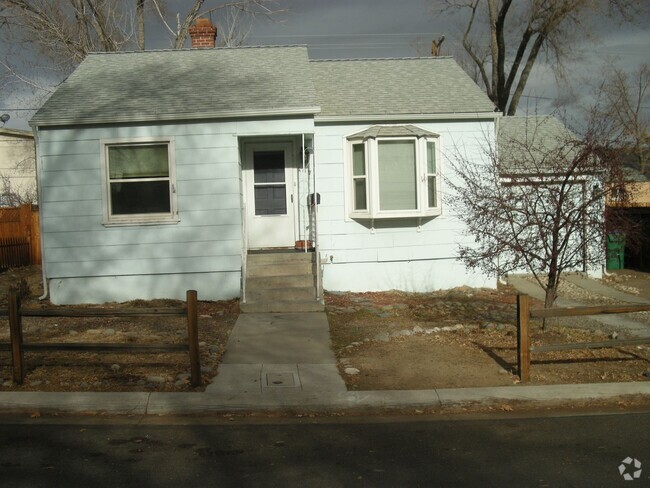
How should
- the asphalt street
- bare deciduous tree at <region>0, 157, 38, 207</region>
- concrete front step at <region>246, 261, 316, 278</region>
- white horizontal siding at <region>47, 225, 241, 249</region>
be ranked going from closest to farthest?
the asphalt street, concrete front step at <region>246, 261, 316, 278</region>, white horizontal siding at <region>47, 225, 241, 249</region>, bare deciduous tree at <region>0, 157, 38, 207</region>

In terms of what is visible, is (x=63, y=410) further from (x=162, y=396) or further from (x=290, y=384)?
(x=290, y=384)

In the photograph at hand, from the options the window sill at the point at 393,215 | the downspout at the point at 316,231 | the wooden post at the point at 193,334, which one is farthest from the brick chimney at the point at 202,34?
the wooden post at the point at 193,334

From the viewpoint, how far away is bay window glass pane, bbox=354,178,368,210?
13445mm

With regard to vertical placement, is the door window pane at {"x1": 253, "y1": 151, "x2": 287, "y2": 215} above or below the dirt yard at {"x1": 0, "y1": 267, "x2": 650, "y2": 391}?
above

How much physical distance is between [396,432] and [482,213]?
12.2 feet

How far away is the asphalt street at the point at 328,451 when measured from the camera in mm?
4996

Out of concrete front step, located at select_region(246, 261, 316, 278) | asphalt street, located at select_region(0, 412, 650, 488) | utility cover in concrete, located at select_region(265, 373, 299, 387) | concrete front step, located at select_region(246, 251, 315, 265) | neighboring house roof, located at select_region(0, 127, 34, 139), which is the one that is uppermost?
neighboring house roof, located at select_region(0, 127, 34, 139)

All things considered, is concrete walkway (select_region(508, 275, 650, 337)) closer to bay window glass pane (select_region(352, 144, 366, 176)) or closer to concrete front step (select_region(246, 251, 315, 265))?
bay window glass pane (select_region(352, 144, 366, 176))

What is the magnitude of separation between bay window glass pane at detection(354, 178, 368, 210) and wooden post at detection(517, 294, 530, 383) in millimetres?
6367

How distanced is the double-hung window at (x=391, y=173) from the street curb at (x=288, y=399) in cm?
642

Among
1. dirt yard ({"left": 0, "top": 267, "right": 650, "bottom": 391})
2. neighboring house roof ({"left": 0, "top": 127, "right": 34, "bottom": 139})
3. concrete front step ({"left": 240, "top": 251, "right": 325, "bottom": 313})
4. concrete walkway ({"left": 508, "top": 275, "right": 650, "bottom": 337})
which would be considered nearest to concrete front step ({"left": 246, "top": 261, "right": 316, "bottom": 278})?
concrete front step ({"left": 240, "top": 251, "right": 325, "bottom": 313})

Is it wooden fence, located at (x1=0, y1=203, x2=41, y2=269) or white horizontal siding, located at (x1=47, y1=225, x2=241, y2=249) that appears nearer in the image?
white horizontal siding, located at (x1=47, y1=225, x2=241, y2=249)

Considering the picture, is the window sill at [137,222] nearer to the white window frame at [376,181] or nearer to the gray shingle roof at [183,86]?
the gray shingle roof at [183,86]

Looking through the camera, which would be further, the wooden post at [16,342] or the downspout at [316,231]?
the downspout at [316,231]
